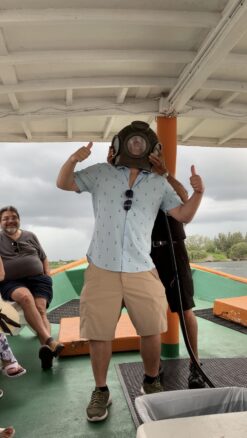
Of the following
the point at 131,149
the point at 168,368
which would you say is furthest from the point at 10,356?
the point at 131,149

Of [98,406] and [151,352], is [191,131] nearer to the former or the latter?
[151,352]

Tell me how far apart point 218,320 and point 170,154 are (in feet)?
6.47

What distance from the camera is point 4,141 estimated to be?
353 centimetres

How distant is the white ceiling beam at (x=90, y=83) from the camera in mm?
2422

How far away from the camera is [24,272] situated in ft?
10.1

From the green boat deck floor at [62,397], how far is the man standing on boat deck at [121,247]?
111mm

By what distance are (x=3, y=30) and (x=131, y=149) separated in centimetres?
88

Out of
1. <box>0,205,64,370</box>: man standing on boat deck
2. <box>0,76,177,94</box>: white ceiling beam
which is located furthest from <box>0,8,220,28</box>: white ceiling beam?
<box>0,205,64,370</box>: man standing on boat deck

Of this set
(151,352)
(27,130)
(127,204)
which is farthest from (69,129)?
(151,352)

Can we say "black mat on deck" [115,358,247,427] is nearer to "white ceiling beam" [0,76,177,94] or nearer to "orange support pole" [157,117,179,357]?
"orange support pole" [157,117,179,357]

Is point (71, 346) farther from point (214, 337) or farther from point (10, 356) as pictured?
point (214, 337)

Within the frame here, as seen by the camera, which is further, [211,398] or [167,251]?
[167,251]

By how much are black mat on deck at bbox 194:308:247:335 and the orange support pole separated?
36.9 inches

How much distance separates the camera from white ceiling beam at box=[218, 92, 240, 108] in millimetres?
2706
